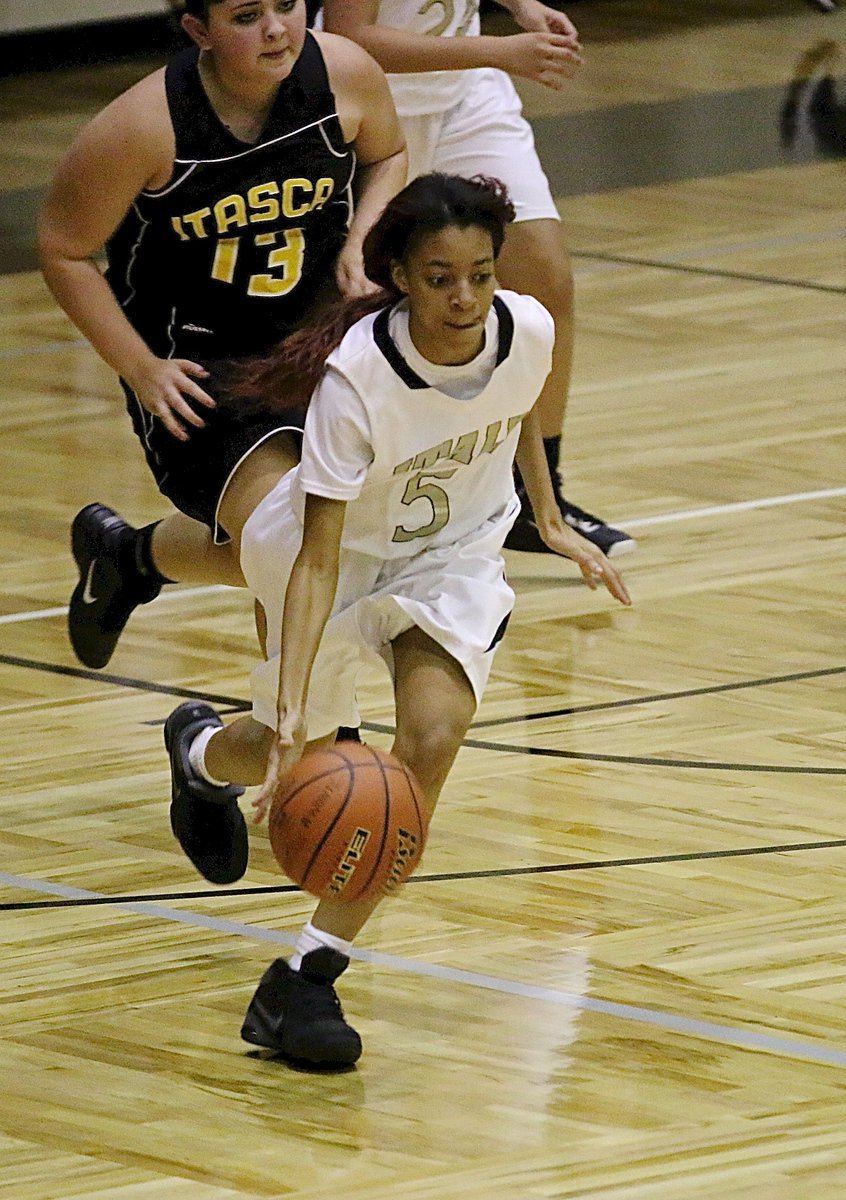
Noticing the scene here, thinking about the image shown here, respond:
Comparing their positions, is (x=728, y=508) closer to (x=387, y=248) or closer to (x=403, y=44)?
(x=403, y=44)

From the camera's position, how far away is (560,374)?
17.9 ft

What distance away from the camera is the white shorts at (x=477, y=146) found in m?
5.39

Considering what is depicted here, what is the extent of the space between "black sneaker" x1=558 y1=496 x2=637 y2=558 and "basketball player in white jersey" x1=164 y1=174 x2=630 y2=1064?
76.1 inches

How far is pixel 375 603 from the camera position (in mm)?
3395

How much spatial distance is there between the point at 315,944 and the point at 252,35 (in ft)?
4.21

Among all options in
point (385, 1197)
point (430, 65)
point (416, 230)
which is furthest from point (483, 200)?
point (430, 65)

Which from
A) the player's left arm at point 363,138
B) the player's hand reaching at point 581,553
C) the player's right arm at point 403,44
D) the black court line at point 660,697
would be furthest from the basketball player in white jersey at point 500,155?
the player's hand reaching at point 581,553

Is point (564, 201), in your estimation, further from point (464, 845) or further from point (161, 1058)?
point (161, 1058)

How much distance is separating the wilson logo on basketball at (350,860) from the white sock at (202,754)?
75 cm

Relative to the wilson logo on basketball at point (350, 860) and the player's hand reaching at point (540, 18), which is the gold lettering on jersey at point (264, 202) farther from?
the wilson logo on basketball at point (350, 860)

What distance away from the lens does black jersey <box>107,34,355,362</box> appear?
12.5ft

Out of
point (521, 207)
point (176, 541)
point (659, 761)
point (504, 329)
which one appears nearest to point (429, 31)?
point (521, 207)

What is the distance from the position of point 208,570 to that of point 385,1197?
173 centimetres

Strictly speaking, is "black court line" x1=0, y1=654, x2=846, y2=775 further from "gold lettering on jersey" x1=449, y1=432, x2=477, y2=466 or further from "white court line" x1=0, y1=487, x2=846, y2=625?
"gold lettering on jersey" x1=449, y1=432, x2=477, y2=466
